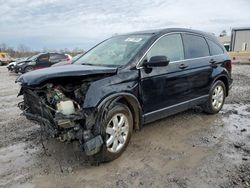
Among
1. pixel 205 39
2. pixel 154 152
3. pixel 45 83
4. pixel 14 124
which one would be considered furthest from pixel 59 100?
pixel 205 39

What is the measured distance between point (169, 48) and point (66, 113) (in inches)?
92.7

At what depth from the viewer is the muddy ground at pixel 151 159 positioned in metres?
3.52

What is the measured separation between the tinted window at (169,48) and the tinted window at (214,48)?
125 centimetres

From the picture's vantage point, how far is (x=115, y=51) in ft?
16.3

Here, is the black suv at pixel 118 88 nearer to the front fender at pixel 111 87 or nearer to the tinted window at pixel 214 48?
the front fender at pixel 111 87

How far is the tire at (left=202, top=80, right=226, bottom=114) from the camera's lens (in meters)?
6.22

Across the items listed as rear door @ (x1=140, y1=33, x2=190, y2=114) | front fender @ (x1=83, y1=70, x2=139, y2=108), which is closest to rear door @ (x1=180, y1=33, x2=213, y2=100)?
rear door @ (x1=140, y1=33, x2=190, y2=114)

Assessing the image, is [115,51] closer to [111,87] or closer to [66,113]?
[111,87]

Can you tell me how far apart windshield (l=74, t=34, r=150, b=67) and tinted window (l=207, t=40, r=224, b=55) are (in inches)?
79.9

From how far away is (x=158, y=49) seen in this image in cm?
481

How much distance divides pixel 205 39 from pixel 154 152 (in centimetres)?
311

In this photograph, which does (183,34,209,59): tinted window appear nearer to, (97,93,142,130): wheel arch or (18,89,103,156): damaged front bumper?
(97,93,142,130): wheel arch

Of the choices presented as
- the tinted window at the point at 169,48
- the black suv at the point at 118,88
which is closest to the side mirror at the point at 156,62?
the black suv at the point at 118,88

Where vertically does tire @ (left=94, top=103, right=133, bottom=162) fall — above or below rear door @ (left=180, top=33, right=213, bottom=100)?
below
